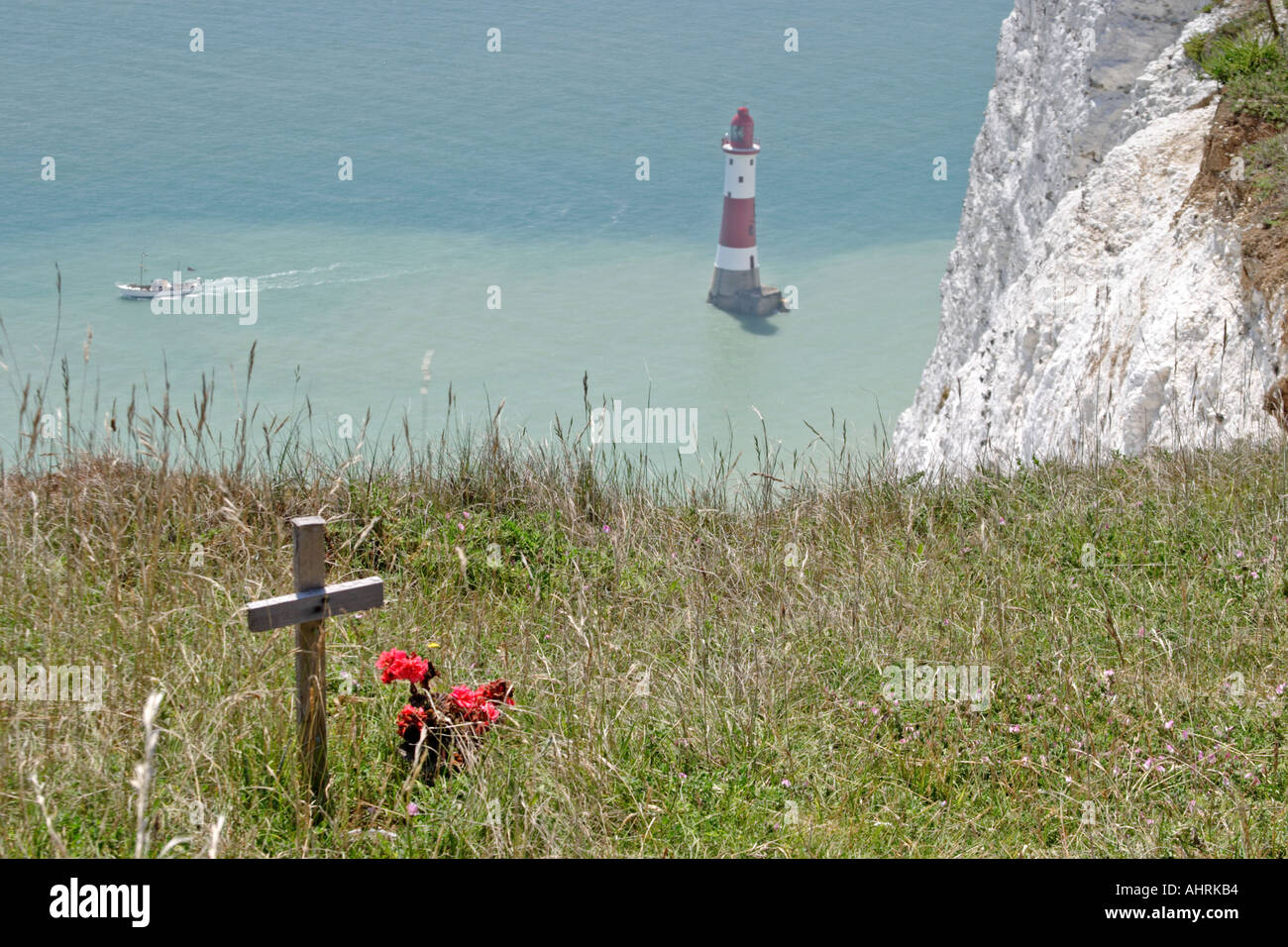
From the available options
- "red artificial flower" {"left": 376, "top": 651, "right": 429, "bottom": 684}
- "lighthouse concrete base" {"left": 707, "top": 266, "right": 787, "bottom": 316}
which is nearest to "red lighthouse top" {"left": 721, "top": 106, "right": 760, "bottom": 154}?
"lighthouse concrete base" {"left": 707, "top": 266, "right": 787, "bottom": 316}

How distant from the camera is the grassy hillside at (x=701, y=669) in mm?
2982

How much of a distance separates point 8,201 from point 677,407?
66.6 m

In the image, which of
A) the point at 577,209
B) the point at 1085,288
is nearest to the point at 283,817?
the point at 1085,288

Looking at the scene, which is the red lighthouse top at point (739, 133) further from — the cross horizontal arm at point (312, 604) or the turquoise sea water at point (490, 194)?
the cross horizontal arm at point (312, 604)

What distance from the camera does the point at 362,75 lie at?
127 m

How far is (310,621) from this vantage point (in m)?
3.04

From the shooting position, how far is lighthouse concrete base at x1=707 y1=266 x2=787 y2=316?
77500mm

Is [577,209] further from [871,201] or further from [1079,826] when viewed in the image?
[1079,826]

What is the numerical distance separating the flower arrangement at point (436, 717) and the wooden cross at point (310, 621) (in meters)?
0.31

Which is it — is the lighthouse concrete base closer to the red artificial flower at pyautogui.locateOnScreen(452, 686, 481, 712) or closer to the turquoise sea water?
the turquoise sea water

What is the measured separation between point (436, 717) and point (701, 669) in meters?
1.11

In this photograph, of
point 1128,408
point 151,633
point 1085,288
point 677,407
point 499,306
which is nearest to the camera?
point 151,633

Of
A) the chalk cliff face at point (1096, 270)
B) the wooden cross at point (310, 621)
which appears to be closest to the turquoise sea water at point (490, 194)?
the chalk cliff face at point (1096, 270)

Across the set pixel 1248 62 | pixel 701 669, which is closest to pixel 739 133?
pixel 1248 62
